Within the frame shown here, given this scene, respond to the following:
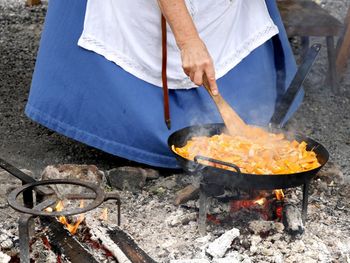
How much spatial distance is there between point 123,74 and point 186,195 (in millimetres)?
830

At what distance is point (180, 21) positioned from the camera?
2934 mm

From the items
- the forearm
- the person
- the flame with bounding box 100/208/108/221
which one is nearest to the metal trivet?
the flame with bounding box 100/208/108/221

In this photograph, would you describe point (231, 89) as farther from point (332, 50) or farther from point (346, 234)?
point (332, 50)

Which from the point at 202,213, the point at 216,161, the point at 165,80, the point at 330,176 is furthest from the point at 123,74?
the point at 330,176

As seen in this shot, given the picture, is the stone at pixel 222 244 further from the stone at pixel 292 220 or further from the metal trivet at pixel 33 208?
the metal trivet at pixel 33 208

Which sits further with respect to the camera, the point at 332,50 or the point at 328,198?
the point at 332,50

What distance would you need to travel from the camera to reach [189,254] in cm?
281

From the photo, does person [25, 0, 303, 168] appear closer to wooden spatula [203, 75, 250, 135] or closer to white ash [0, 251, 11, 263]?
wooden spatula [203, 75, 250, 135]

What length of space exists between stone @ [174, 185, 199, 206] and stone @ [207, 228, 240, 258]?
46 centimetres

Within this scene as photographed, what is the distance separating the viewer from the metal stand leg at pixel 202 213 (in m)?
2.90

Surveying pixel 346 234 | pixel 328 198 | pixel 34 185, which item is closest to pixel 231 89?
pixel 328 198

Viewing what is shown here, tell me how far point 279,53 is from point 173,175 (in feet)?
3.65

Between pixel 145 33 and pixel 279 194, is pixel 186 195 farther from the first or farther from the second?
pixel 145 33

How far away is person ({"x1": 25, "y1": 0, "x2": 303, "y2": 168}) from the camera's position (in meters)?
3.62
